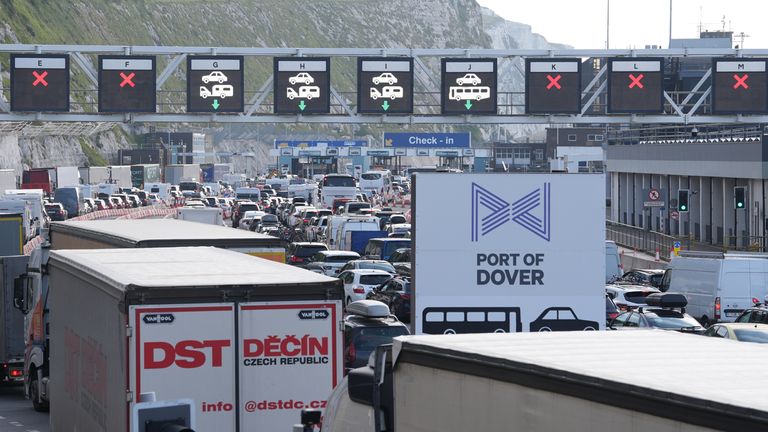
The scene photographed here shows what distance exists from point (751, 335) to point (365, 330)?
6.92 meters

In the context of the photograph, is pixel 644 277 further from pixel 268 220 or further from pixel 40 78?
pixel 268 220

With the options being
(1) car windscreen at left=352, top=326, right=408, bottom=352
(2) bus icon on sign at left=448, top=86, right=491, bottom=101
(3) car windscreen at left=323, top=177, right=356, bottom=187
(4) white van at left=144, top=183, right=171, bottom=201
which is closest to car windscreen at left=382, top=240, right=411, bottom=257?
(2) bus icon on sign at left=448, top=86, right=491, bottom=101

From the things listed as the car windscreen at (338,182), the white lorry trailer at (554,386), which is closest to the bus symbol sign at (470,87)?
the white lorry trailer at (554,386)

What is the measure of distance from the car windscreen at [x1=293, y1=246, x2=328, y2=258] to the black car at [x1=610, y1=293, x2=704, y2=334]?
59.6 feet

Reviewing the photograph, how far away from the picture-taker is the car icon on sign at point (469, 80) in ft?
143

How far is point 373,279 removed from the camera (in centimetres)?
3444

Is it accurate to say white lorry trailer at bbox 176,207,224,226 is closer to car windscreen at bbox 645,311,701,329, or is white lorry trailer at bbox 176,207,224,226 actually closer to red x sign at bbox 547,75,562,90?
Result: red x sign at bbox 547,75,562,90

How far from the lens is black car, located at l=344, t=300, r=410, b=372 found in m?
19.5

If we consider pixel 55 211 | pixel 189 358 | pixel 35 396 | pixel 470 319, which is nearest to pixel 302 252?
pixel 35 396

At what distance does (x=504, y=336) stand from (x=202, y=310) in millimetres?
3453

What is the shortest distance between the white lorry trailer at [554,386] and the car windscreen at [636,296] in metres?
24.1

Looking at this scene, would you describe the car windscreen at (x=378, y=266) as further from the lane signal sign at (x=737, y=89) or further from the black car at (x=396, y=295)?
the lane signal sign at (x=737, y=89)

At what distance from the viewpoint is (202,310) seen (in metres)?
11.4

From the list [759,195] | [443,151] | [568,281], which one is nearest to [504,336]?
[568,281]
